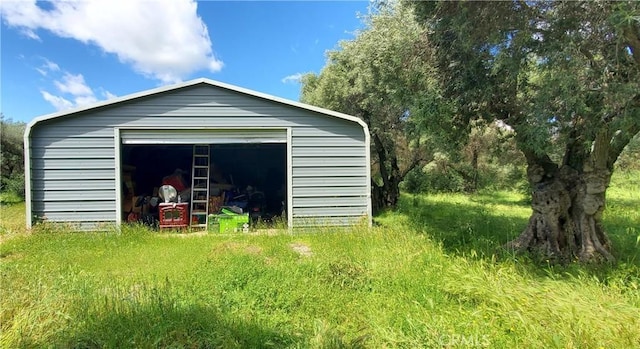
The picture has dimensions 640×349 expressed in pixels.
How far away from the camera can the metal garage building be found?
688cm

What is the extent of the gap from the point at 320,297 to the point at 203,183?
266 inches

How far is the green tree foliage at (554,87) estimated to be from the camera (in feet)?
11.5

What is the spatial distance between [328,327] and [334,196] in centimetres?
462

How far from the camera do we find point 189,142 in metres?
7.25

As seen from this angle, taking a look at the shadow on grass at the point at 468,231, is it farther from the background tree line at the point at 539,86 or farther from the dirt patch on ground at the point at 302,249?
the dirt patch on ground at the point at 302,249

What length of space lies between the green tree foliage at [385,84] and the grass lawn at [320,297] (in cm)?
247

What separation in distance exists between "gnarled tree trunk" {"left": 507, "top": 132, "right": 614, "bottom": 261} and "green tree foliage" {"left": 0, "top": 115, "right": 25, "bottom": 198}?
2023 cm

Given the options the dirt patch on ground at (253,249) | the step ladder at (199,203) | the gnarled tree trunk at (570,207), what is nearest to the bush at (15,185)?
the step ladder at (199,203)

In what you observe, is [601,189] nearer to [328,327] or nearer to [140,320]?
[328,327]

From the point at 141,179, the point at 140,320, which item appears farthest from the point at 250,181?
the point at 140,320

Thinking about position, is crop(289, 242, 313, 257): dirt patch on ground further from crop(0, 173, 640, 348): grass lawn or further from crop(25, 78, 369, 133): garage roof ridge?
crop(25, 78, 369, 133): garage roof ridge

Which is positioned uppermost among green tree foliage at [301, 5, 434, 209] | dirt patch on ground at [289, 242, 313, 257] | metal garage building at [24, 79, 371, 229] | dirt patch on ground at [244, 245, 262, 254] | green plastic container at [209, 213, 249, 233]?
green tree foliage at [301, 5, 434, 209]

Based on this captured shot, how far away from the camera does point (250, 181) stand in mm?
13734

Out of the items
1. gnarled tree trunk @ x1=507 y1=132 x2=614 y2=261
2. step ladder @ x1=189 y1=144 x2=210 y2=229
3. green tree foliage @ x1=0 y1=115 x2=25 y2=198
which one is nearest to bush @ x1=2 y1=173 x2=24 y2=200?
green tree foliage @ x1=0 y1=115 x2=25 y2=198
